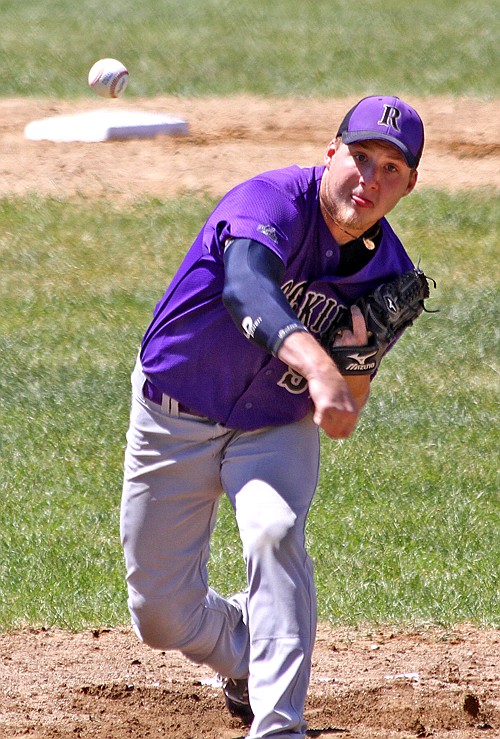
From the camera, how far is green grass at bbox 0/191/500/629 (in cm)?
609

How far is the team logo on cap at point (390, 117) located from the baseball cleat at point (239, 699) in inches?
83.6

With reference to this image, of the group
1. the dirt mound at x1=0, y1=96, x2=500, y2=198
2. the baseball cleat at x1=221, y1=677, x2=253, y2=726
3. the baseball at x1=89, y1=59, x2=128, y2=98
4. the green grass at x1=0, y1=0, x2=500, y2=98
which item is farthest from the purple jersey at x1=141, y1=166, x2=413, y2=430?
the green grass at x1=0, y1=0, x2=500, y2=98

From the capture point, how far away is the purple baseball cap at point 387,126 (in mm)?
3967

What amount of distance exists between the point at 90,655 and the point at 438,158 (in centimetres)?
971

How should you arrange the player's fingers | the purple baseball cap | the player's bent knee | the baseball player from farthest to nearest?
the player's bent knee
the player's fingers
the purple baseball cap
the baseball player

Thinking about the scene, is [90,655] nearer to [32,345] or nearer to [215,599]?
[215,599]

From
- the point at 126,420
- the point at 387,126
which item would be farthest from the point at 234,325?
the point at 126,420

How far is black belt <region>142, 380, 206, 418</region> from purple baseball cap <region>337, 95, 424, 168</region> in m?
1.01

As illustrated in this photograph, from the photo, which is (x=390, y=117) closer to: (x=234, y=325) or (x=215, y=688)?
(x=234, y=325)

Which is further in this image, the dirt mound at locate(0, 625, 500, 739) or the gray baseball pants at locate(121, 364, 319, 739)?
the dirt mound at locate(0, 625, 500, 739)

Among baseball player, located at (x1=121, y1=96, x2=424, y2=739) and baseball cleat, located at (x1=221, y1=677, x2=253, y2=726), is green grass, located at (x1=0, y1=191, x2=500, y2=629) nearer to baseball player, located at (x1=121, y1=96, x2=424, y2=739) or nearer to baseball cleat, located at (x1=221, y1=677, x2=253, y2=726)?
baseball cleat, located at (x1=221, y1=677, x2=253, y2=726)

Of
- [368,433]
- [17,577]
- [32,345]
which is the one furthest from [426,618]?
[32,345]

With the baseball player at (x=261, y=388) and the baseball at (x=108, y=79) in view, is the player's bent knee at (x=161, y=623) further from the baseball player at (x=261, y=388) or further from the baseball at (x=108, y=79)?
the baseball at (x=108, y=79)

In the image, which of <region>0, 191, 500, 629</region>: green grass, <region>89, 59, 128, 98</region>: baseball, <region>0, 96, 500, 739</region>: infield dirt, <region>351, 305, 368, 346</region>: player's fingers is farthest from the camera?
<region>89, 59, 128, 98</region>: baseball
